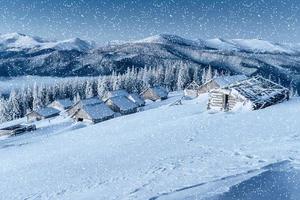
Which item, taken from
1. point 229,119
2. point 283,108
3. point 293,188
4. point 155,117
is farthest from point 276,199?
point 155,117

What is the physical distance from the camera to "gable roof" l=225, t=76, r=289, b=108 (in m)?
37.1

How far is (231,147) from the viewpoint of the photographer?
2250 cm

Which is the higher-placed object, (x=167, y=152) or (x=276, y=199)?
(x=276, y=199)

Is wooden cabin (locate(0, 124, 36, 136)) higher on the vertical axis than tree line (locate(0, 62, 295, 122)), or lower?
higher

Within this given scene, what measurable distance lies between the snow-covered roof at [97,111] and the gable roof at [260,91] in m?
33.6

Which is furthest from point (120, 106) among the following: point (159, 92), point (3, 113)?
point (3, 113)

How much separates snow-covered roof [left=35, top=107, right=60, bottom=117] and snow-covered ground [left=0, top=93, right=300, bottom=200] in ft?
206

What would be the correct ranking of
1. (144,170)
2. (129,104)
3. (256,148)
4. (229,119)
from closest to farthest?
(144,170) < (256,148) < (229,119) < (129,104)

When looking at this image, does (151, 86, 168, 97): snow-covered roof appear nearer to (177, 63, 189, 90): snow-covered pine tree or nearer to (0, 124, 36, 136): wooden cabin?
(177, 63, 189, 90): snow-covered pine tree

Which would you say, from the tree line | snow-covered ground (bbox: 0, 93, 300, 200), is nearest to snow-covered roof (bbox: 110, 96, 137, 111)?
the tree line

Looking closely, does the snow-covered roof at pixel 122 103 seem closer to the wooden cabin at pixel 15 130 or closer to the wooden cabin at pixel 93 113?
the wooden cabin at pixel 93 113

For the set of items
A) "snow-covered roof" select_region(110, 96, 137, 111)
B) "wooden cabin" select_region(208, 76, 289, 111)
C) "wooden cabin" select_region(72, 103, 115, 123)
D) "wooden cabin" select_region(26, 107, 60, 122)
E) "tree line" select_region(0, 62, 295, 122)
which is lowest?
"tree line" select_region(0, 62, 295, 122)

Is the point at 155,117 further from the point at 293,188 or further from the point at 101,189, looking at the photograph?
the point at 293,188

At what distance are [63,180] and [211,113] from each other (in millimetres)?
19830
